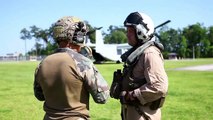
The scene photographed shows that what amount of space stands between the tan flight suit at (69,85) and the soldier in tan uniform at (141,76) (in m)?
0.41

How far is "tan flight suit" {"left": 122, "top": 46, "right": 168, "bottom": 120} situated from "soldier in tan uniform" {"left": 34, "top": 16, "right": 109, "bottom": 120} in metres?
0.43

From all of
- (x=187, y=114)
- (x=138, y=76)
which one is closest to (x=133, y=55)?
(x=138, y=76)

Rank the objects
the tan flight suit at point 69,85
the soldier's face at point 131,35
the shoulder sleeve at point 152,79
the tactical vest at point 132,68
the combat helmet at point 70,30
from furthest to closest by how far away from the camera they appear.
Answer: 1. the soldier's face at point 131,35
2. the tactical vest at point 132,68
3. the shoulder sleeve at point 152,79
4. the combat helmet at point 70,30
5. the tan flight suit at point 69,85

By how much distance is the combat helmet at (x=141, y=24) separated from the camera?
152 inches

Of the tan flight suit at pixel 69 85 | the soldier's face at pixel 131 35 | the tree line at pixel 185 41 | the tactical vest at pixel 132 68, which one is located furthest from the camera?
the tree line at pixel 185 41

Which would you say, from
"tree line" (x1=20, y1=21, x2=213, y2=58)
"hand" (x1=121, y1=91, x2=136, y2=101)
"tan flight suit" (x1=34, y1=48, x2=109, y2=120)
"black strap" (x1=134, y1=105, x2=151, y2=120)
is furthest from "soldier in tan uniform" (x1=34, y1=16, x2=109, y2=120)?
"tree line" (x1=20, y1=21, x2=213, y2=58)

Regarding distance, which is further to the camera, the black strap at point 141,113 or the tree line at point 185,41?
the tree line at point 185,41

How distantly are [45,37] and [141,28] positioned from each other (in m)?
138

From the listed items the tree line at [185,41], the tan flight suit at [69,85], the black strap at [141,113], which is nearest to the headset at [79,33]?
the tan flight suit at [69,85]

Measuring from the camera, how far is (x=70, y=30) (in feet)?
11.5

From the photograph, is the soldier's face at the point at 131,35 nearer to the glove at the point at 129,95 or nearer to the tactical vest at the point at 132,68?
the tactical vest at the point at 132,68

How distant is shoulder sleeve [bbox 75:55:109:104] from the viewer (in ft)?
11.1

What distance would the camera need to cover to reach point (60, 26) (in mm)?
3516

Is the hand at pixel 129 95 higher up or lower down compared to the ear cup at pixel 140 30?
lower down
